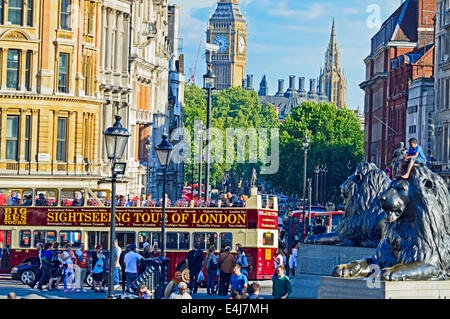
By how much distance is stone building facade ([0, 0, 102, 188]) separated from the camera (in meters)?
Result: 51.1

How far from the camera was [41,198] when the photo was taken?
41156 millimetres

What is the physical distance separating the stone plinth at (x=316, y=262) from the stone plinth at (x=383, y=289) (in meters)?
6.66

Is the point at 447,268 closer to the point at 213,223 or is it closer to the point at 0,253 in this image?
the point at 213,223

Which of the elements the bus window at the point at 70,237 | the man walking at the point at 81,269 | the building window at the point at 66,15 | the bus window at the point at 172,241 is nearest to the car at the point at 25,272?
the man walking at the point at 81,269

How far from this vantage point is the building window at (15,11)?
169ft

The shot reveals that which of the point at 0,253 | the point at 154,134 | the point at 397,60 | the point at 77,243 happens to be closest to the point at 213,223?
the point at 77,243

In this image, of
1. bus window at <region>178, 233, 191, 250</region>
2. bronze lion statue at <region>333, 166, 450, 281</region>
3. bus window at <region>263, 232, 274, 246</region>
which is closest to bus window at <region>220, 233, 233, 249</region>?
bus window at <region>178, 233, 191, 250</region>

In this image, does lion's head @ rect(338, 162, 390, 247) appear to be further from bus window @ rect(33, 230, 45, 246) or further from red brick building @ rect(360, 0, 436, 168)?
red brick building @ rect(360, 0, 436, 168)

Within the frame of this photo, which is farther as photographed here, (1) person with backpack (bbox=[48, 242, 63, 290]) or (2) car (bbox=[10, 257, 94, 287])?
(2) car (bbox=[10, 257, 94, 287])

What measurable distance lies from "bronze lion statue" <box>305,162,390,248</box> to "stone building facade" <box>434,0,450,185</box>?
2125 inches

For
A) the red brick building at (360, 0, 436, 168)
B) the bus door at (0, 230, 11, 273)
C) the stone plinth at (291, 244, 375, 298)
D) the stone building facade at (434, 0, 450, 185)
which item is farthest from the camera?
the red brick building at (360, 0, 436, 168)

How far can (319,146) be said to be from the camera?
126 metres

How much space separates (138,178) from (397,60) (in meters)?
45.9

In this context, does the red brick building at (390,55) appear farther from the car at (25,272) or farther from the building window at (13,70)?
the car at (25,272)
